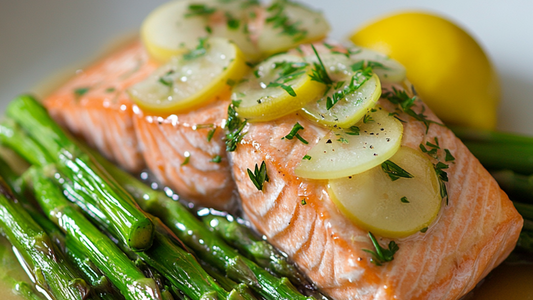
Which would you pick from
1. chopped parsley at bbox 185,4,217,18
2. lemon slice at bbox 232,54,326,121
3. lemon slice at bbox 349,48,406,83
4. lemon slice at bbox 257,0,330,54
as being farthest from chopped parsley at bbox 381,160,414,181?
chopped parsley at bbox 185,4,217,18

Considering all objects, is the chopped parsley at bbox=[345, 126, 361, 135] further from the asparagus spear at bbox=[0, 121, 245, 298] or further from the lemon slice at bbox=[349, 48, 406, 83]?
the asparagus spear at bbox=[0, 121, 245, 298]

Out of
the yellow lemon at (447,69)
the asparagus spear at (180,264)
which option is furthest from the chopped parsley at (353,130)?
the yellow lemon at (447,69)

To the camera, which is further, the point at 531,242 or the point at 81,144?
the point at 81,144

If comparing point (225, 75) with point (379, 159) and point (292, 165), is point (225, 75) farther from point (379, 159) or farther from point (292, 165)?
point (379, 159)

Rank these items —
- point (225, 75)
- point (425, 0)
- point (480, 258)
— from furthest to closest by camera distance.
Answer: point (425, 0), point (225, 75), point (480, 258)

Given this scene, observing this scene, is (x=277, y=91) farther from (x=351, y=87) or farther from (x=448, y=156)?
(x=448, y=156)

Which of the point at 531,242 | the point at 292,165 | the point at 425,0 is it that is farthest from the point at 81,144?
the point at 425,0

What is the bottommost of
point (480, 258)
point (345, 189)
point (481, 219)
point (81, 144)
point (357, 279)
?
point (480, 258)
